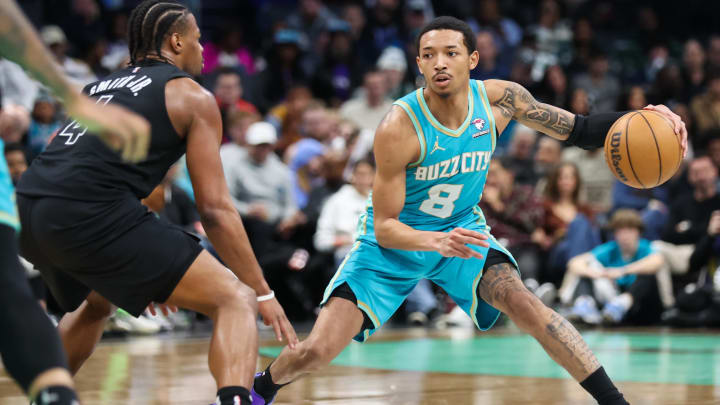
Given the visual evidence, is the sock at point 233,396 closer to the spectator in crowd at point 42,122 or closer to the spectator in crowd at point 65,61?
the spectator in crowd at point 42,122

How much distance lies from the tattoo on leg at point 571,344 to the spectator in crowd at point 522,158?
22.1ft

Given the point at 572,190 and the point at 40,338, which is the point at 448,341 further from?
the point at 40,338

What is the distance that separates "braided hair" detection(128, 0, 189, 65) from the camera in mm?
3932

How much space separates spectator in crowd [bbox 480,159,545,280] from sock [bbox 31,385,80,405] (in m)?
7.66

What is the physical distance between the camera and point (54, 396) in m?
2.79

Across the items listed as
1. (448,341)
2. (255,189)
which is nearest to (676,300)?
(448,341)

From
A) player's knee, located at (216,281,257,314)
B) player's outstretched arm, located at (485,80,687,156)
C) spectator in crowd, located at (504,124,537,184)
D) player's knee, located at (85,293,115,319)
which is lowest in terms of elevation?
spectator in crowd, located at (504,124,537,184)

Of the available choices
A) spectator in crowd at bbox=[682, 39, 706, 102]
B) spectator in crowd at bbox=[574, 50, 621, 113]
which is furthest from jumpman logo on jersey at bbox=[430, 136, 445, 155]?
spectator in crowd at bbox=[682, 39, 706, 102]

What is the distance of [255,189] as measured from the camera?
10.1 m

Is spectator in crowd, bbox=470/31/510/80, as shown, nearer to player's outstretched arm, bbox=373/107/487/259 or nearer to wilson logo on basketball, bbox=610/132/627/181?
wilson logo on basketball, bbox=610/132/627/181

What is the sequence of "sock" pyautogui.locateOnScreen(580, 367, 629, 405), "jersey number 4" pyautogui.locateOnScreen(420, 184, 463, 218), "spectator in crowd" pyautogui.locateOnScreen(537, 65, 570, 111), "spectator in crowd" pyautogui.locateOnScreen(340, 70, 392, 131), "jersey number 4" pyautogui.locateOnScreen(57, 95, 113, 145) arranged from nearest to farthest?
"jersey number 4" pyautogui.locateOnScreen(57, 95, 113, 145)
"sock" pyautogui.locateOnScreen(580, 367, 629, 405)
"jersey number 4" pyautogui.locateOnScreen(420, 184, 463, 218)
"spectator in crowd" pyautogui.locateOnScreen(340, 70, 392, 131)
"spectator in crowd" pyautogui.locateOnScreen(537, 65, 570, 111)

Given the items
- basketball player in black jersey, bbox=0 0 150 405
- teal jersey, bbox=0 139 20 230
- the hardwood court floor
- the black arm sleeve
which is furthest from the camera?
the hardwood court floor

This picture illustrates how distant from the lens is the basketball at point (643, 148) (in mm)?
4734

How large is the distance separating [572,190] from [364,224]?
607 centimetres
